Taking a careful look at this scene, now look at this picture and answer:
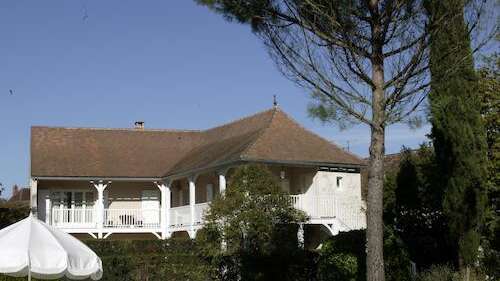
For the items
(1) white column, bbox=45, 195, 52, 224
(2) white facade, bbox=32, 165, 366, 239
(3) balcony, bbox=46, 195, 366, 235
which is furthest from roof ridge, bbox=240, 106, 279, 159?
(1) white column, bbox=45, 195, 52, 224

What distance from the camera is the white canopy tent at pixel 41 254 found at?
11.5 metres

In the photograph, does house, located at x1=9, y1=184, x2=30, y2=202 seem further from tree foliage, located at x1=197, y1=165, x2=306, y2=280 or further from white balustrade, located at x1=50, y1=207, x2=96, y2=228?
tree foliage, located at x1=197, y1=165, x2=306, y2=280

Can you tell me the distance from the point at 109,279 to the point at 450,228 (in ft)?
32.8

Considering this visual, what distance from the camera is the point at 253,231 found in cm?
2147

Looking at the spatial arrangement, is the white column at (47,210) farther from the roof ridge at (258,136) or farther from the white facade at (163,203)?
the roof ridge at (258,136)

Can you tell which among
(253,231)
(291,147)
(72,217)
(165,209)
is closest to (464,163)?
(253,231)

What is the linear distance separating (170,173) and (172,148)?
4.67 metres

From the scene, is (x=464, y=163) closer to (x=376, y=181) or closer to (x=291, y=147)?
(x=376, y=181)

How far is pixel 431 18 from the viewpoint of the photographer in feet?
41.5

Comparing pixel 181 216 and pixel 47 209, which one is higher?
pixel 47 209

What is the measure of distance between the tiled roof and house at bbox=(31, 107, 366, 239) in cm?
5

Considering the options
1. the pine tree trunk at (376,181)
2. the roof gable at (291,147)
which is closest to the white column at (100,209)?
the roof gable at (291,147)

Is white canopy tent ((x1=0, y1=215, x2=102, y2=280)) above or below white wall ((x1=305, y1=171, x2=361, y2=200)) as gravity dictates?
below

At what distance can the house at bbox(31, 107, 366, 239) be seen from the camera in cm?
3119
